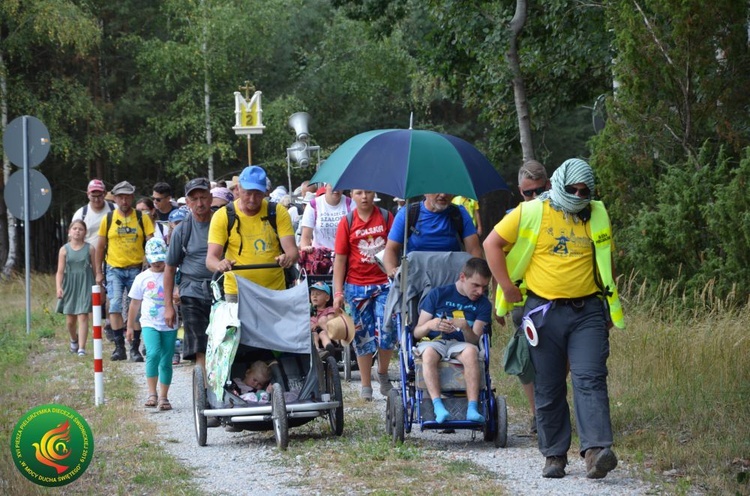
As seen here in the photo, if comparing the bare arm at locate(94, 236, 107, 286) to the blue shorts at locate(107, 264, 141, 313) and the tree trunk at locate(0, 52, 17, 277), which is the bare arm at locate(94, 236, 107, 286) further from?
the tree trunk at locate(0, 52, 17, 277)

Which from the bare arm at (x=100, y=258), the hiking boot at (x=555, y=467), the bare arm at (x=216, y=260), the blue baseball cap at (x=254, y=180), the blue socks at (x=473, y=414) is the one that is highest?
the blue baseball cap at (x=254, y=180)

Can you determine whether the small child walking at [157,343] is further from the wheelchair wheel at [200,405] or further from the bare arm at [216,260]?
the wheelchair wheel at [200,405]

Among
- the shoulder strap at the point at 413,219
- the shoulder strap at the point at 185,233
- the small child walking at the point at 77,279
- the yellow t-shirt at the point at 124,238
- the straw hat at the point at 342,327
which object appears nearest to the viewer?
the shoulder strap at the point at 413,219

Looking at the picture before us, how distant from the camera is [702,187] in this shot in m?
13.4

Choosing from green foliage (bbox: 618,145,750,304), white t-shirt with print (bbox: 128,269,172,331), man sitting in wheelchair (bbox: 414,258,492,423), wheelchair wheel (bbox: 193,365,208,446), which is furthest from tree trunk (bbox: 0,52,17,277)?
man sitting in wheelchair (bbox: 414,258,492,423)

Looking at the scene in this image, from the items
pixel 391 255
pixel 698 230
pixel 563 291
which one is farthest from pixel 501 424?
pixel 698 230

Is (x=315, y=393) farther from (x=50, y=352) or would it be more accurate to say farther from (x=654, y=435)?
(x=50, y=352)

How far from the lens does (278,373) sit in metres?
9.62

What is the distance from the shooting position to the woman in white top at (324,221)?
13.0 metres

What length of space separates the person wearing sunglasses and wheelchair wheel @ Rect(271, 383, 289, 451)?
1884 mm

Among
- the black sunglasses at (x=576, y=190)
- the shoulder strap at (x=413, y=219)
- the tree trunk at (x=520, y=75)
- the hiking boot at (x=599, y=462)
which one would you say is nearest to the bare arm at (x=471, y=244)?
the shoulder strap at (x=413, y=219)

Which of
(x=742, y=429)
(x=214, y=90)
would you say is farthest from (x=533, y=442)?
(x=214, y=90)

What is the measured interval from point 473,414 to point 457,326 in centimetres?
64

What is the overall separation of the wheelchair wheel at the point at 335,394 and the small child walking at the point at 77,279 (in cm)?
737
